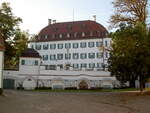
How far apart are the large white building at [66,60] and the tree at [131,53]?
18.6 m

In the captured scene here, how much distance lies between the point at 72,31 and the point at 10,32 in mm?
30146

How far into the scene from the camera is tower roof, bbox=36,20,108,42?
7325 cm

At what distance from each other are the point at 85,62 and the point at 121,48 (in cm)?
3818

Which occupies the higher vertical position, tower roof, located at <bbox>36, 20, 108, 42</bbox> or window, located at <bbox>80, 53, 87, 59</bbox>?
tower roof, located at <bbox>36, 20, 108, 42</bbox>

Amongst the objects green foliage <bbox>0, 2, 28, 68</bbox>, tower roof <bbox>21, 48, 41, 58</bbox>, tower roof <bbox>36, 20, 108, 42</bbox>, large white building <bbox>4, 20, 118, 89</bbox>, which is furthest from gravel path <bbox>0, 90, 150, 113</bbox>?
tower roof <bbox>36, 20, 108, 42</bbox>

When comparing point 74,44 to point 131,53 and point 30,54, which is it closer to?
point 30,54

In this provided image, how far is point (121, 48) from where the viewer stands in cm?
3334

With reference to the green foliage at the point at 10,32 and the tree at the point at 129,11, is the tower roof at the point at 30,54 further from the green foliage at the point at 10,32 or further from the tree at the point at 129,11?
the tree at the point at 129,11

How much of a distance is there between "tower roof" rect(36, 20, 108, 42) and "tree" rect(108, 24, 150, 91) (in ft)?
123

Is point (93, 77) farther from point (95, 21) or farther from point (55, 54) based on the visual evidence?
point (95, 21)

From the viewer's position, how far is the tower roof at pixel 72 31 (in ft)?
240

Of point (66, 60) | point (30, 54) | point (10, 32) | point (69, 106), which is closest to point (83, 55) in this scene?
point (66, 60)

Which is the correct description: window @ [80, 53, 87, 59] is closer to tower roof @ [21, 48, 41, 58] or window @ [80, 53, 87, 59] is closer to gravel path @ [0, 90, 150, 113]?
tower roof @ [21, 48, 41, 58]

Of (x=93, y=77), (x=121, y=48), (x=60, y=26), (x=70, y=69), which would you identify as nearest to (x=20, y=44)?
(x=70, y=69)
